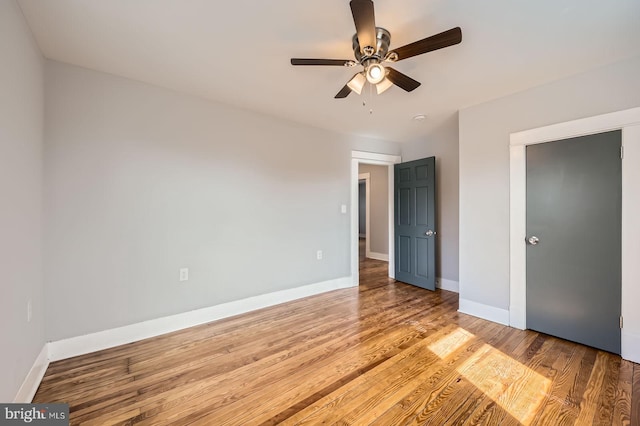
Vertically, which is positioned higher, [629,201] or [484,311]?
[629,201]

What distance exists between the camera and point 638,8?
5.21 ft

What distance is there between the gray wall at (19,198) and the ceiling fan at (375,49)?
1.64m

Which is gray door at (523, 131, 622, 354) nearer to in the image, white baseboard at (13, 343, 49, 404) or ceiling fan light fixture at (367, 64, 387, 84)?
ceiling fan light fixture at (367, 64, 387, 84)

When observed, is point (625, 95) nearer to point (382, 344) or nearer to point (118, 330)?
point (382, 344)

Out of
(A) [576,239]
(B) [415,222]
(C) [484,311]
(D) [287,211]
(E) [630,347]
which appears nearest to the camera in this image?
(E) [630,347]

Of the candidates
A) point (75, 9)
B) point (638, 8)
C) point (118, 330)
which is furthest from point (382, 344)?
point (75, 9)

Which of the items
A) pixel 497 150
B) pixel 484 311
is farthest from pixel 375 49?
pixel 484 311

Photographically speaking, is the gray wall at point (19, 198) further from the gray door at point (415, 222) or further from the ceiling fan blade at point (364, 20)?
the gray door at point (415, 222)

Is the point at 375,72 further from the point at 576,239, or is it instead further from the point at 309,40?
the point at 576,239

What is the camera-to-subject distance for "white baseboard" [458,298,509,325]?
9.28 feet

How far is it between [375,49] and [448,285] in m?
3.59

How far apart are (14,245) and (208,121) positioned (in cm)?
191

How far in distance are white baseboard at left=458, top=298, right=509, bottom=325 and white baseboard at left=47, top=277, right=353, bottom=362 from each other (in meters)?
1.86

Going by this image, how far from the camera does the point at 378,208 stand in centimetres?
641
